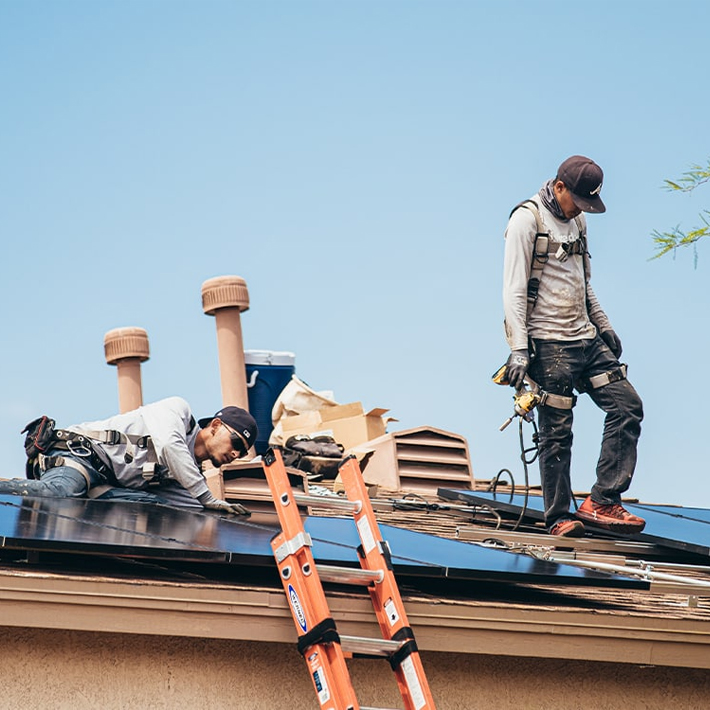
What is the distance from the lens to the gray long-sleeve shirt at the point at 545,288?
7.86 m

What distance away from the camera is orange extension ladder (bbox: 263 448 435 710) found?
4934 millimetres

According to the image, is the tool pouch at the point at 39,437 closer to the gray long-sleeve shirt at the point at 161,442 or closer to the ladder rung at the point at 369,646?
the gray long-sleeve shirt at the point at 161,442

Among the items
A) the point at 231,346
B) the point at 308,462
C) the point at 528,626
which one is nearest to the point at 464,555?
the point at 528,626

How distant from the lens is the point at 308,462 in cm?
1135

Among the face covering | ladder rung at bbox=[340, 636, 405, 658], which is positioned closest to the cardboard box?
the face covering

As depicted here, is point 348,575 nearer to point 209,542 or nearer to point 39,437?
point 209,542

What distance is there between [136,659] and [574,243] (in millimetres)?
4361

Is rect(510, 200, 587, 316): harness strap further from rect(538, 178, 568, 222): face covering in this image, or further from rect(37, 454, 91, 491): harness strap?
rect(37, 454, 91, 491): harness strap

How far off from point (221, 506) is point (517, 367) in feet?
7.19

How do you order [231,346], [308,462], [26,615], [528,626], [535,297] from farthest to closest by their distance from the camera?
[231,346], [308,462], [535,297], [528,626], [26,615]

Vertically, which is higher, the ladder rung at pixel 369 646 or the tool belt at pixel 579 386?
the tool belt at pixel 579 386

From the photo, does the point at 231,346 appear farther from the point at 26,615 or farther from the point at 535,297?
the point at 26,615

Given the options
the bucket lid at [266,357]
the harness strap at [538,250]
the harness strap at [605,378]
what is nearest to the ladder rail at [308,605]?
the harness strap at [538,250]

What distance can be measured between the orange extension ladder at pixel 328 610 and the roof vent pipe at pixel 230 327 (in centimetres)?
912
